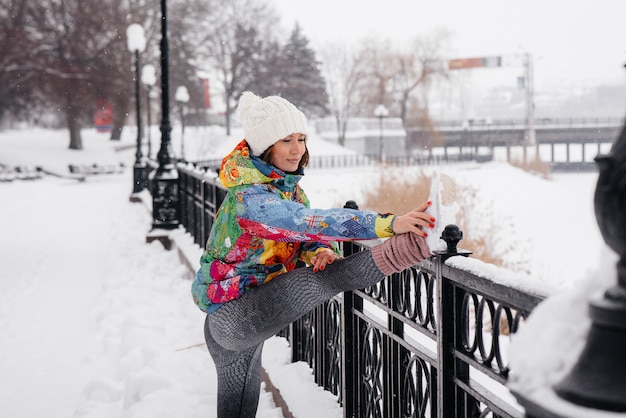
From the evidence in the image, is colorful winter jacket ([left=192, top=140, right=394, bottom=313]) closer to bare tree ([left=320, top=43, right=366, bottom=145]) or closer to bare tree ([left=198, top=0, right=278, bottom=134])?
bare tree ([left=198, top=0, right=278, bottom=134])

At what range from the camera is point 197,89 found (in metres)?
61.4

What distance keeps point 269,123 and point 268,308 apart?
78 centimetres

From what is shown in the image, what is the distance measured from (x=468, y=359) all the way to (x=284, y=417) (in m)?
2.08

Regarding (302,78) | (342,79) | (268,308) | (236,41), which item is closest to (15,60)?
(236,41)

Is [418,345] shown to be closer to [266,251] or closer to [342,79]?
[266,251]

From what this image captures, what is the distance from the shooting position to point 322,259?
302cm

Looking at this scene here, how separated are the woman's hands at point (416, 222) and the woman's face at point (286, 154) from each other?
29.3 inches

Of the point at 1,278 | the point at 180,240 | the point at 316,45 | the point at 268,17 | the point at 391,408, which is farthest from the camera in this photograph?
the point at 316,45

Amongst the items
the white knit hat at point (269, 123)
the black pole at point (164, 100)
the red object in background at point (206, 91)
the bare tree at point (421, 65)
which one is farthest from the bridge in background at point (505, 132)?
the white knit hat at point (269, 123)

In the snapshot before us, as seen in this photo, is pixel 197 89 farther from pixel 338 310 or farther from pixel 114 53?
pixel 338 310

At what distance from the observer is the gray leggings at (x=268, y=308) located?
2932mm

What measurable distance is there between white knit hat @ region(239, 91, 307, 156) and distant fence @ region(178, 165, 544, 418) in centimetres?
78

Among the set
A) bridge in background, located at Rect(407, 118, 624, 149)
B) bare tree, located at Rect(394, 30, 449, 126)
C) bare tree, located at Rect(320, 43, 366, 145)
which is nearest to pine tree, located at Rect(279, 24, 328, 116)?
bare tree, located at Rect(320, 43, 366, 145)

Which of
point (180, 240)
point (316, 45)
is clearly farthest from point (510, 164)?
point (316, 45)
